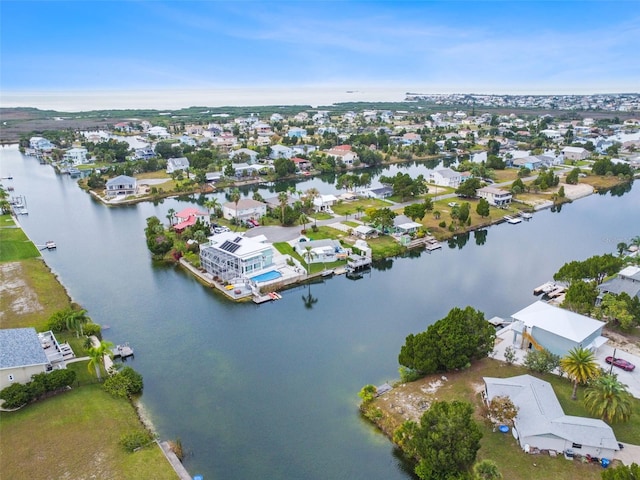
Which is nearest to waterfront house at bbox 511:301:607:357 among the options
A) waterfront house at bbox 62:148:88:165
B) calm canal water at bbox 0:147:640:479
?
calm canal water at bbox 0:147:640:479

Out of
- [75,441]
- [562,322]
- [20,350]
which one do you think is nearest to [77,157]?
[20,350]

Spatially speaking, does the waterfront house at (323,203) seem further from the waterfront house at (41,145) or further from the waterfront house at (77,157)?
the waterfront house at (41,145)

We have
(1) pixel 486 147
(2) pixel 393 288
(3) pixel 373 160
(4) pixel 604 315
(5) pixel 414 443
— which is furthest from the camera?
(1) pixel 486 147

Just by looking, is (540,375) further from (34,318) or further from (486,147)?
(486,147)

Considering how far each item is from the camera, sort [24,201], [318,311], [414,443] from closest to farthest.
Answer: [414,443], [318,311], [24,201]

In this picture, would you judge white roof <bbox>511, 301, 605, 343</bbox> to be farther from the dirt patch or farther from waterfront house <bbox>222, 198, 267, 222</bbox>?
waterfront house <bbox>222, 198, 267, 222</bbox>

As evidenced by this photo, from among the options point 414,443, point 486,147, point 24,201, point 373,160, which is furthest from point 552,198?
point 24,201
